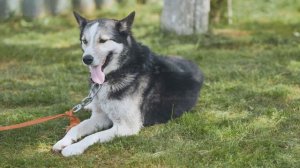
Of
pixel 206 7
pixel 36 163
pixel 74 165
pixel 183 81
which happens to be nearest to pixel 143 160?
pixel 74 165

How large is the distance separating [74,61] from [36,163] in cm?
346

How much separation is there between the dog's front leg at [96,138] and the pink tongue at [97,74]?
436 millimetres

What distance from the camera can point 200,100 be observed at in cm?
590

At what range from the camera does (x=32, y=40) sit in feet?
28.6

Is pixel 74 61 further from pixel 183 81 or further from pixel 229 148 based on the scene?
pixel 229 148

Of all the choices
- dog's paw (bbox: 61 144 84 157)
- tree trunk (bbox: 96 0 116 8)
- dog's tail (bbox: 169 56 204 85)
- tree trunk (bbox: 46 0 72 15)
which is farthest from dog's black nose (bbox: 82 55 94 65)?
tree trunk (bbox: 96 0 116 8)

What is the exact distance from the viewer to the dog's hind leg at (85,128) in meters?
4.59

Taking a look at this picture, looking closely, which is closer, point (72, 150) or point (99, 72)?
point (72, 150)

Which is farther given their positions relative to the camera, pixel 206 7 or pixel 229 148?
pixel 206 7

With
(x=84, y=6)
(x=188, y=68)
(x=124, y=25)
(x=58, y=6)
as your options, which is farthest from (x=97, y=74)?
(x=84, y=6)

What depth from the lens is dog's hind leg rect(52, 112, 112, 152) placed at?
181 inches

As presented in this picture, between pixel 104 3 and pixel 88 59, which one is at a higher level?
pixel 88 59

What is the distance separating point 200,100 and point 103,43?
165 cm

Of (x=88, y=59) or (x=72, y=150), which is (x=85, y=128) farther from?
(x=88, y=59)
